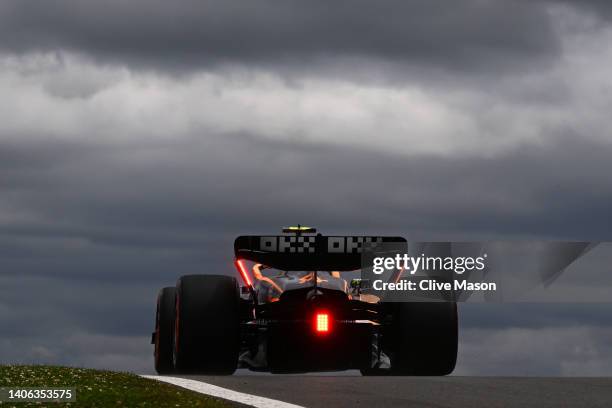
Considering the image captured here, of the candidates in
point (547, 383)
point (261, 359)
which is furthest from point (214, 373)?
point (547, 383)

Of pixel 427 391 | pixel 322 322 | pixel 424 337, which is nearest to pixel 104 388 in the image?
pixel 427 391

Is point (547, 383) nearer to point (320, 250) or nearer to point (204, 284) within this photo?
point (320, 250)

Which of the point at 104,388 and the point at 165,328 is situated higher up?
the point at 165,328

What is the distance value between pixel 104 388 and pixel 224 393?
1.89 metres

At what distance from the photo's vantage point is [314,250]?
21.4 metres

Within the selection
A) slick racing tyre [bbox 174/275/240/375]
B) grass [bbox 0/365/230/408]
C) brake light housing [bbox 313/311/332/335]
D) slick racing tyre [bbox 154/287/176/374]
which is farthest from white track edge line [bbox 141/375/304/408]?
slick racing tyre [bbox 154/287/176/374]

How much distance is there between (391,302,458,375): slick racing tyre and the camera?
22.1 meters

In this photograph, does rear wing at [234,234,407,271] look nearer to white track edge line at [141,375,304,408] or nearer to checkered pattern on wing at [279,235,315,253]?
checkered pattern on wing at [279,235,315,253]

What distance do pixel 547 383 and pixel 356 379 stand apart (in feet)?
9.80

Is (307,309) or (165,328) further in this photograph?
(165,328)

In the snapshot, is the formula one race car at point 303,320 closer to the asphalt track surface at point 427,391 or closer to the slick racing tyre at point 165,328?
the slick racing tyre at point 165,328

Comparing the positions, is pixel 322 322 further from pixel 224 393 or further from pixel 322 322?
pixel 224 393

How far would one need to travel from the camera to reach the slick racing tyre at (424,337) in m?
22.1

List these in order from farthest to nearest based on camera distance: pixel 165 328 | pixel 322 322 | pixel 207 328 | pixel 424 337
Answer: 1. pixel 165 328
2. pixel 424 337
3. pixel 207 328
4. pixel 322 322
